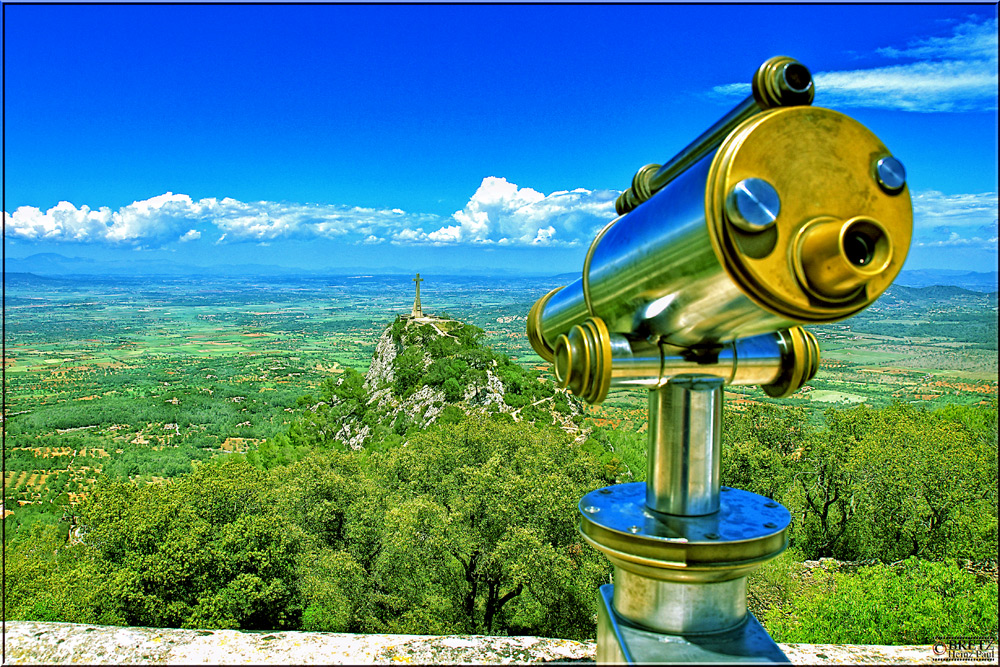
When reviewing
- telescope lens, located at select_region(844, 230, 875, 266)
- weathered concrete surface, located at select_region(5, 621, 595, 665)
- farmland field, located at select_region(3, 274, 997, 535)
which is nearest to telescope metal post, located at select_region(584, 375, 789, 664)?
farmland field, located at select_region(3, 274, 997, 535)

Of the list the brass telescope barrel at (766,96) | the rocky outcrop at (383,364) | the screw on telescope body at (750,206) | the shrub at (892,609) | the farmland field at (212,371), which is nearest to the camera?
the screw on telescope body at (750,206)

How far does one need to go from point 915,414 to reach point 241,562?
26.9 meters

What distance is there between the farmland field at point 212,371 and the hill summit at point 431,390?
5670mm

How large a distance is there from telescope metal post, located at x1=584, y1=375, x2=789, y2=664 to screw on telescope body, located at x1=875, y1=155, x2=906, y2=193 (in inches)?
26.1

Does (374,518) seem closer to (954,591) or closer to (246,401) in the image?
(954,591)

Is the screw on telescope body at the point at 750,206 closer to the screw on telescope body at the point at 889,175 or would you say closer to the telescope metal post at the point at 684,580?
the screw on telescope body at the point at 889,175

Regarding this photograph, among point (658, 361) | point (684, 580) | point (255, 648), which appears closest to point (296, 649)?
point (255, 648)

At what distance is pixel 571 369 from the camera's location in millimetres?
1603

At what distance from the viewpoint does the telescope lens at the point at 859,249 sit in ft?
3.82

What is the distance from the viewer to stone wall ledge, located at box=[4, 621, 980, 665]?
2.98 metres

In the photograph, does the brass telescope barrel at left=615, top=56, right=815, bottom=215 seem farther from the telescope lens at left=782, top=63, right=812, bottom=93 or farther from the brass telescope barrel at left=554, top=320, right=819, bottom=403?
the brass telescope barrel at left=554, top=320, right=819, bottom=403

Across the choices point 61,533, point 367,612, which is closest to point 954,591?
point 367,612

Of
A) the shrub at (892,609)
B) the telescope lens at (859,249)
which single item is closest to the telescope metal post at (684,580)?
the telescope lens at (859,249)

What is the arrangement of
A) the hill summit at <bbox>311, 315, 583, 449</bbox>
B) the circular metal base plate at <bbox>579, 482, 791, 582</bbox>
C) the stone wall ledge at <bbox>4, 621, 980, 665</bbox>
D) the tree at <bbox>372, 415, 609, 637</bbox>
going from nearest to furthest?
the circular metal base plate at <bbox>579, 482, 791, 582</bbox> → the stone wall ledge at <bbox>4, 621, 980, 665</bbox> → the tree at <bbox>372, 415, 609, 637</bbox> → the hill summit at <bbox>311, 315, 583, 449</bbox>
